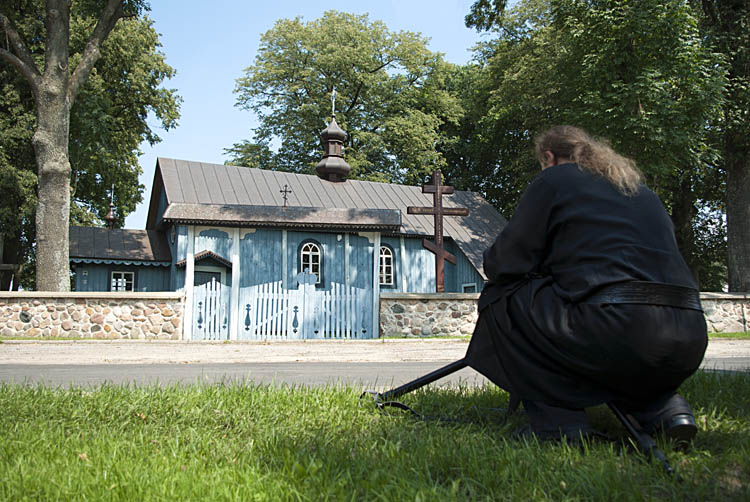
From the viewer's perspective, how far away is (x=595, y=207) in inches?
110

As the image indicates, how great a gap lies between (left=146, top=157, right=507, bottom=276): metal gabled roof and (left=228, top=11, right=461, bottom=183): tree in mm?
6730

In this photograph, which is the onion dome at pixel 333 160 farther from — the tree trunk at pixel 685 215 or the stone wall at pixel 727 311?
the stone wall at pixel 727 311

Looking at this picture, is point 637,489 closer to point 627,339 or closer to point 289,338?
point 627,339

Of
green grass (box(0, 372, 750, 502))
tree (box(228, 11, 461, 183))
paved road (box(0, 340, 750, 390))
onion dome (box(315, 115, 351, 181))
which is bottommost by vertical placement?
paved road (box(0, 340, 750, 390))

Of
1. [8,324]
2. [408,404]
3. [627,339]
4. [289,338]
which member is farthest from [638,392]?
[8,324]

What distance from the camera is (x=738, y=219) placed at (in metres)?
18.4

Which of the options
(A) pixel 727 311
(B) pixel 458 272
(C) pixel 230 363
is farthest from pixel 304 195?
(C) pixel 230 363

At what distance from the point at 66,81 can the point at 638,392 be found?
1678cm

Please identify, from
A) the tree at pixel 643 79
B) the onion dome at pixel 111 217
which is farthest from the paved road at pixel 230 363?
the onion dome at pixel 111 217

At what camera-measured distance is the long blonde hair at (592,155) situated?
2865 millimetres

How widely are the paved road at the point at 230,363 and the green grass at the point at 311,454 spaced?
1.14 metres

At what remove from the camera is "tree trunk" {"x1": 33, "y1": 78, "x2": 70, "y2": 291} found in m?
14.9

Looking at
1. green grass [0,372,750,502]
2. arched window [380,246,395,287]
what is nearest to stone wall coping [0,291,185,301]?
arched window [380,246,395,287]

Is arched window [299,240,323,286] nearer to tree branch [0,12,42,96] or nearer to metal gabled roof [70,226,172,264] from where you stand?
metal gabled roof [70,226,172,264]
